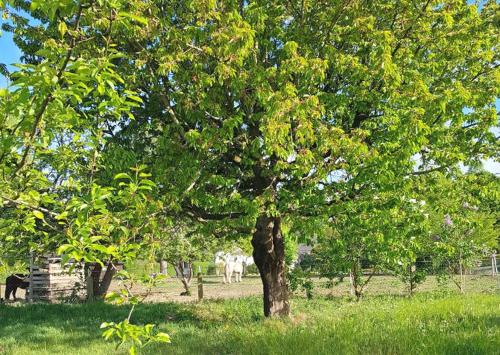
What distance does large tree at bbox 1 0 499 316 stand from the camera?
8203 millimetres

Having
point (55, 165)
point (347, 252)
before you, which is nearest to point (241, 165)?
point (55, 165)

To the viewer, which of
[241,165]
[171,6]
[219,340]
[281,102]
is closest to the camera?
[281,102]

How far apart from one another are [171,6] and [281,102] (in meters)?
3.66

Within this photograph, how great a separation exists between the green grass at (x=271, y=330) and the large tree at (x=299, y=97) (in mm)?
2297

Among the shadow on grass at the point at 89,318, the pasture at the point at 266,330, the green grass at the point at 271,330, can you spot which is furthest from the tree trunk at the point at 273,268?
the green grass at the point at 271,330

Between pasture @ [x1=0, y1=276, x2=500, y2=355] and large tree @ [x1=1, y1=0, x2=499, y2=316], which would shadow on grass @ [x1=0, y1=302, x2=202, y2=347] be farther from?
large tree @ [x1=1, y1=0, x2=499, y2=316]

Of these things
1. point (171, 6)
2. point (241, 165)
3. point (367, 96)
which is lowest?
point (241, 165)

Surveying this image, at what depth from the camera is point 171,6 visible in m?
9.61

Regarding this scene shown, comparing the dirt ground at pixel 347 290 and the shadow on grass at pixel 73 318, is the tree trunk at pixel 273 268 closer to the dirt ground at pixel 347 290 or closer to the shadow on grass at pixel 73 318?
the shadow on grass at pixel 73 318

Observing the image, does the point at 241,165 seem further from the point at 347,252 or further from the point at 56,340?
the point at 347,252

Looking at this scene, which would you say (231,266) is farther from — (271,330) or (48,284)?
(271,330)

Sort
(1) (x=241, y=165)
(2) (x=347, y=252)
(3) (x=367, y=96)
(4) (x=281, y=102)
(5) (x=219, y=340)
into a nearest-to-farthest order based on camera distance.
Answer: (4) (x=281, y=102), (5) (x=219, y=340), (3) (x=367, y=96), (1) (x=241, y=165), (2) (x=347, y=252)

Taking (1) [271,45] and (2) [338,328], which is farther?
(1) [271,45]

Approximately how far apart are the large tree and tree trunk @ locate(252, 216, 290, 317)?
1.60 meters
